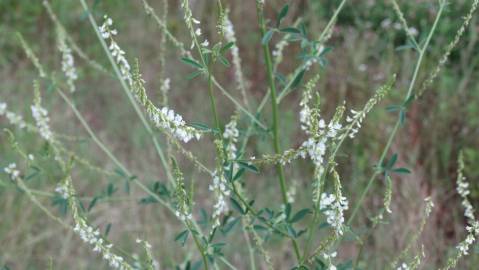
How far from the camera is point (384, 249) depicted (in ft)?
10.5

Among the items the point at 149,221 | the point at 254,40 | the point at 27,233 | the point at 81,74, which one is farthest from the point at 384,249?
the point at 81,74

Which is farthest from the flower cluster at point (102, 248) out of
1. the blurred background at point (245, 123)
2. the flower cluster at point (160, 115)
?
the blurred background at point (245, 123)

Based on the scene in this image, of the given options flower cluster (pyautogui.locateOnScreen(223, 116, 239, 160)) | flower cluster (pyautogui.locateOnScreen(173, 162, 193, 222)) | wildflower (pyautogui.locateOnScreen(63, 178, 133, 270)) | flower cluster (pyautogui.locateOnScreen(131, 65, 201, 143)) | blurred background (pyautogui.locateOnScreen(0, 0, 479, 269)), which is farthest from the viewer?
blurred background (pyautogui.locateOnScreen(0, 0, 479, 269))

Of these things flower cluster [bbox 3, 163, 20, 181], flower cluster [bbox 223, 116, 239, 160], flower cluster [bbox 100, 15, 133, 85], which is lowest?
flower cluster [bbox 223, 116, 239, 160]

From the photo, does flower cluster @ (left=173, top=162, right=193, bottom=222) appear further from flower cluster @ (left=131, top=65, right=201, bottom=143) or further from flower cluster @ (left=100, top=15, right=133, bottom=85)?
flower cluster @ (left=100, top=15, right=133, bottom=85)

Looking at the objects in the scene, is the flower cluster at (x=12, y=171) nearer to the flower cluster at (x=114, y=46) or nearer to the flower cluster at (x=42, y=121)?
the flower cluster at (x=42, y=121)

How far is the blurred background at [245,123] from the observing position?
344 cm

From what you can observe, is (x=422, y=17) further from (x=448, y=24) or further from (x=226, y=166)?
(x=226, y=166)

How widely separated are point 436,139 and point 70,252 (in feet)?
7.19

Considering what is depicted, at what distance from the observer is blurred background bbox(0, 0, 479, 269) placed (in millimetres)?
3440

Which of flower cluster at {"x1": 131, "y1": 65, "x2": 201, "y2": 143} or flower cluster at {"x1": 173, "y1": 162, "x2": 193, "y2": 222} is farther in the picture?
flower cluster at {"x1": 173, "y1": 162, "x2": 193, "y2": 222}

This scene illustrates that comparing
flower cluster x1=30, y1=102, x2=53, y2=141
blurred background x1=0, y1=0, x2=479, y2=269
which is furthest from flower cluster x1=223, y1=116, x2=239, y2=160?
flower cluster x1=30, y1=102, x2=53, y2=141

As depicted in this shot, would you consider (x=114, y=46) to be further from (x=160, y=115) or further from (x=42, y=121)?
(x=42, y=121)

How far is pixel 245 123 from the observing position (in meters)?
4.34
